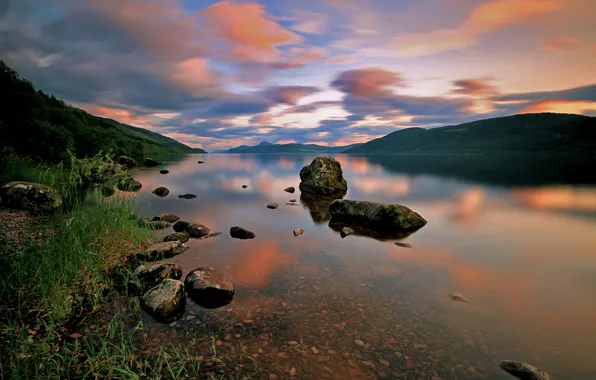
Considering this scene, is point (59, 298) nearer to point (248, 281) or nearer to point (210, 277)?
point (210, 277)

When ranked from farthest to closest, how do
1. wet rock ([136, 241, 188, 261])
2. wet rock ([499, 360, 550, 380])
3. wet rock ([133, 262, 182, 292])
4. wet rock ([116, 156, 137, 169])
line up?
wet rock ([116, 156, 137, 169]) < wet rock ([136, 241, 188, 261]) < wet rock ([133, 262, 182, 292]) < wet rock ([499, 360, 550, 380])

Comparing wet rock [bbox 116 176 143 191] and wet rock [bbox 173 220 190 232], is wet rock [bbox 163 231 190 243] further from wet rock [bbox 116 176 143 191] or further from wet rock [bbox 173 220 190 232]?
wet rock [bbox 116 176 143 191]

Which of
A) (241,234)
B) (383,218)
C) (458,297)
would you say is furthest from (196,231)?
(458,297)

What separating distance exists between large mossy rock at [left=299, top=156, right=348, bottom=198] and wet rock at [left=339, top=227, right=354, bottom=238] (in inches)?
635

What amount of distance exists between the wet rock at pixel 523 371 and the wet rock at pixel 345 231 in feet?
35.8

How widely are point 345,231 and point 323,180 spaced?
58.5 feet

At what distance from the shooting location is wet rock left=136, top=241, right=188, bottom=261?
471 inches

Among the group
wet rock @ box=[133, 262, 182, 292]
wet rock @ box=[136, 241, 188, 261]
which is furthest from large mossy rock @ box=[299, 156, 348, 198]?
wet rock @ box=[133, 262, 182, 292]

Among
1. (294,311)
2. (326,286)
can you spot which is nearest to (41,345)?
(294,311)

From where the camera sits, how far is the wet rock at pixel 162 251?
471 inches

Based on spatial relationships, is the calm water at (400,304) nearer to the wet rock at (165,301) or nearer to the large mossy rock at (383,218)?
the wet rock at (165,301)

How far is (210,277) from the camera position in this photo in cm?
988

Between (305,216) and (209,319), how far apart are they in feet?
50.7

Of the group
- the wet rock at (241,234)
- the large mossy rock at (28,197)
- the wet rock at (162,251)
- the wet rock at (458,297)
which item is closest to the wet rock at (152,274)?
the wet rock at (162,251)
